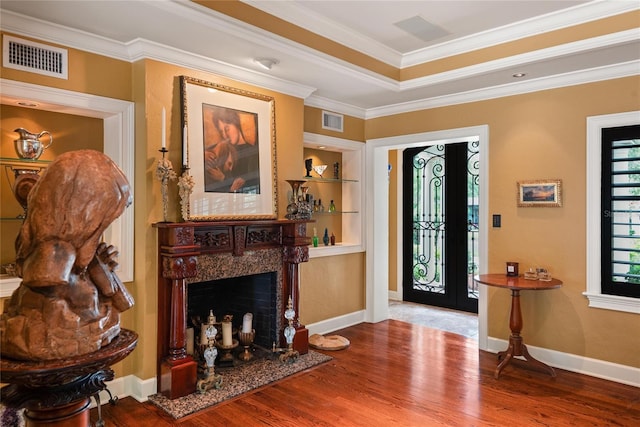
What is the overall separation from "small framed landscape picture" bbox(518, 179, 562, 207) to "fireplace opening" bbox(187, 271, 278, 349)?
242cm

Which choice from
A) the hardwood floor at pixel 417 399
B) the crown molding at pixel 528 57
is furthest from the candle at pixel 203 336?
the crown molding at pixel 528 57

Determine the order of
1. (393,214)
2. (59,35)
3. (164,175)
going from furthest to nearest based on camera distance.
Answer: (393,214) < (164,175) < (59,35)

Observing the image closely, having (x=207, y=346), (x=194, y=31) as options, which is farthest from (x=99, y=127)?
(x=207, y=346)

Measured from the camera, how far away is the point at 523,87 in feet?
13.4

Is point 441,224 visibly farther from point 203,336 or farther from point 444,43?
point 203,336

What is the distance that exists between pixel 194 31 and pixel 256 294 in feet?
7.73

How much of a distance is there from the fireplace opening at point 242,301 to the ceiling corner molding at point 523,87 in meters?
2.40

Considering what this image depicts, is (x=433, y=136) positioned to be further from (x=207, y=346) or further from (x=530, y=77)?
(x=207, y=346)

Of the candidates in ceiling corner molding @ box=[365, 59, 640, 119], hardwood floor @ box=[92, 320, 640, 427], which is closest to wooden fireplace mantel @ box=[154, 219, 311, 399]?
hardwood floor @ box=[92, 320, 640, 427]

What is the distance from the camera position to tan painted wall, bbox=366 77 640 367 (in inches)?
144

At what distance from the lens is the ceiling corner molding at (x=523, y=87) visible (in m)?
3.59

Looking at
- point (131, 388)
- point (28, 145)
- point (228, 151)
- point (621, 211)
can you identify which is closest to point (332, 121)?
point (228, 151)

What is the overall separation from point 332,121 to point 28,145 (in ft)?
9.89

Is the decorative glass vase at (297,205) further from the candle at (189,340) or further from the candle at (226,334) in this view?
the candle at (189,340)
